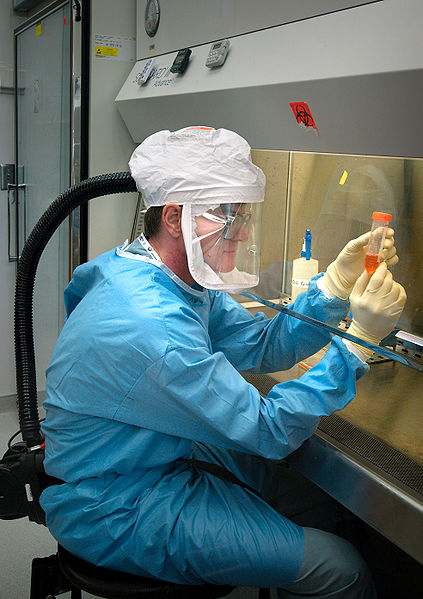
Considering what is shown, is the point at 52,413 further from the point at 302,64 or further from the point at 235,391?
the point at 302,64

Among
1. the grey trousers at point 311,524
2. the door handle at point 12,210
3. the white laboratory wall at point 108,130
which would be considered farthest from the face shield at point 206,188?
the door handle at point 12,210

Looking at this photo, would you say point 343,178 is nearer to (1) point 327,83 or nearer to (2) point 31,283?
(1) point 327,83

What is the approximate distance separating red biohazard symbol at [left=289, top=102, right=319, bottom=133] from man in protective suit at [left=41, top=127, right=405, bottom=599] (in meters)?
0.13

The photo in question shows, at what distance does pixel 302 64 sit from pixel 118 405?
0.82 m

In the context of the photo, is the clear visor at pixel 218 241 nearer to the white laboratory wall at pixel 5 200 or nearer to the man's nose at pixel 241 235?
the man's nose at pixel 241 235

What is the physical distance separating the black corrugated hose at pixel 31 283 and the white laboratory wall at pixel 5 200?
1.57 meters

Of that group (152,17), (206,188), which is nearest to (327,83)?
(206,188)

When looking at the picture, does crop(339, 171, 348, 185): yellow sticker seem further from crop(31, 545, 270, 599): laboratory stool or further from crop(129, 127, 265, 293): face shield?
crop(31, 545, 270, 599): laboratory stool

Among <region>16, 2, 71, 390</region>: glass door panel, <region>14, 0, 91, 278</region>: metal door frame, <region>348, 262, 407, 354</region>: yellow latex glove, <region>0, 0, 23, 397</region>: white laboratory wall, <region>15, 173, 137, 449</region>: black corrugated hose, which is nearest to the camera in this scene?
<region>348, 262, 407, 354</region>: yellow latex glove

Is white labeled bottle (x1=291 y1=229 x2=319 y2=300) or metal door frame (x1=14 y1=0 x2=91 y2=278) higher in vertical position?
metal door frame (x1=14 y1=0 x2=91 y2=278)

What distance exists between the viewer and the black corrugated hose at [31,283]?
1.59 m

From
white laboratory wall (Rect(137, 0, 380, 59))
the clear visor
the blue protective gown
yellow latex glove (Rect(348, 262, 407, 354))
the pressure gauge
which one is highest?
the pressure gauge


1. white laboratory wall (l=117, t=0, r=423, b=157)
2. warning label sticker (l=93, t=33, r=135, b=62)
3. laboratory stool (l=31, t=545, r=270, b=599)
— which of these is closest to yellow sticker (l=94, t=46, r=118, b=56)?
warning label sticker (l=93, t=33, r=135, b=62)

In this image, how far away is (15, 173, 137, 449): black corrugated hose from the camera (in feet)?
5.23
